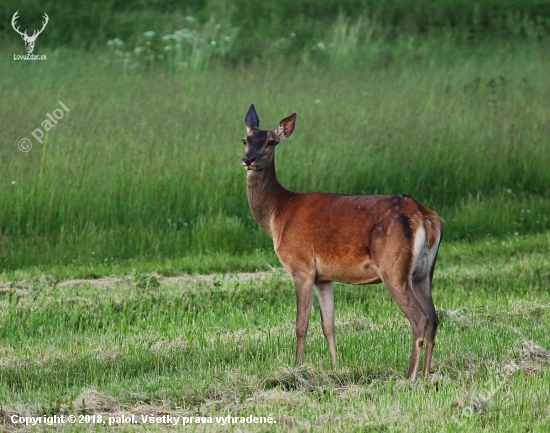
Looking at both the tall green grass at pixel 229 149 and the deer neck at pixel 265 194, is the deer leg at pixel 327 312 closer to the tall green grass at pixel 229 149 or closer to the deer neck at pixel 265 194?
the deer neck at pixel 265 194

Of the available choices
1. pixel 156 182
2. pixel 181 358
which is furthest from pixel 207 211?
pixel 181 358

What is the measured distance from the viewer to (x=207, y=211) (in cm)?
1670

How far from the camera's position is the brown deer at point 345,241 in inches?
322

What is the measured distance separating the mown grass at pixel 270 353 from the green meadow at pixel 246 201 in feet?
0.10

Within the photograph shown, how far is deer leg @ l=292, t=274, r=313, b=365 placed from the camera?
8.72 meters

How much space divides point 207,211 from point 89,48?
9.72 metres

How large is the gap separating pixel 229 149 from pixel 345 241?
33.8ft

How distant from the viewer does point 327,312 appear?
29.5 feet

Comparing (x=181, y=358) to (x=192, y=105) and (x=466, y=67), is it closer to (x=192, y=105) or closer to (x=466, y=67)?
(x=192, y=105)

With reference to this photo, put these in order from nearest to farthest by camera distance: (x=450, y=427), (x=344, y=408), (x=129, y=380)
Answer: (x=450, y=427) < (x=344, y=408) < (x=129, y=380)

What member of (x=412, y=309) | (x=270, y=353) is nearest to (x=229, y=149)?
(x=270, y=353)

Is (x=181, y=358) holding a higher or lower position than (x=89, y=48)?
lower

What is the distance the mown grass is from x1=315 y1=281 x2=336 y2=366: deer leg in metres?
Result: 0.19

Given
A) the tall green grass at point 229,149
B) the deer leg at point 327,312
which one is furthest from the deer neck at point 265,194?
the tall green grass at point 229,149
